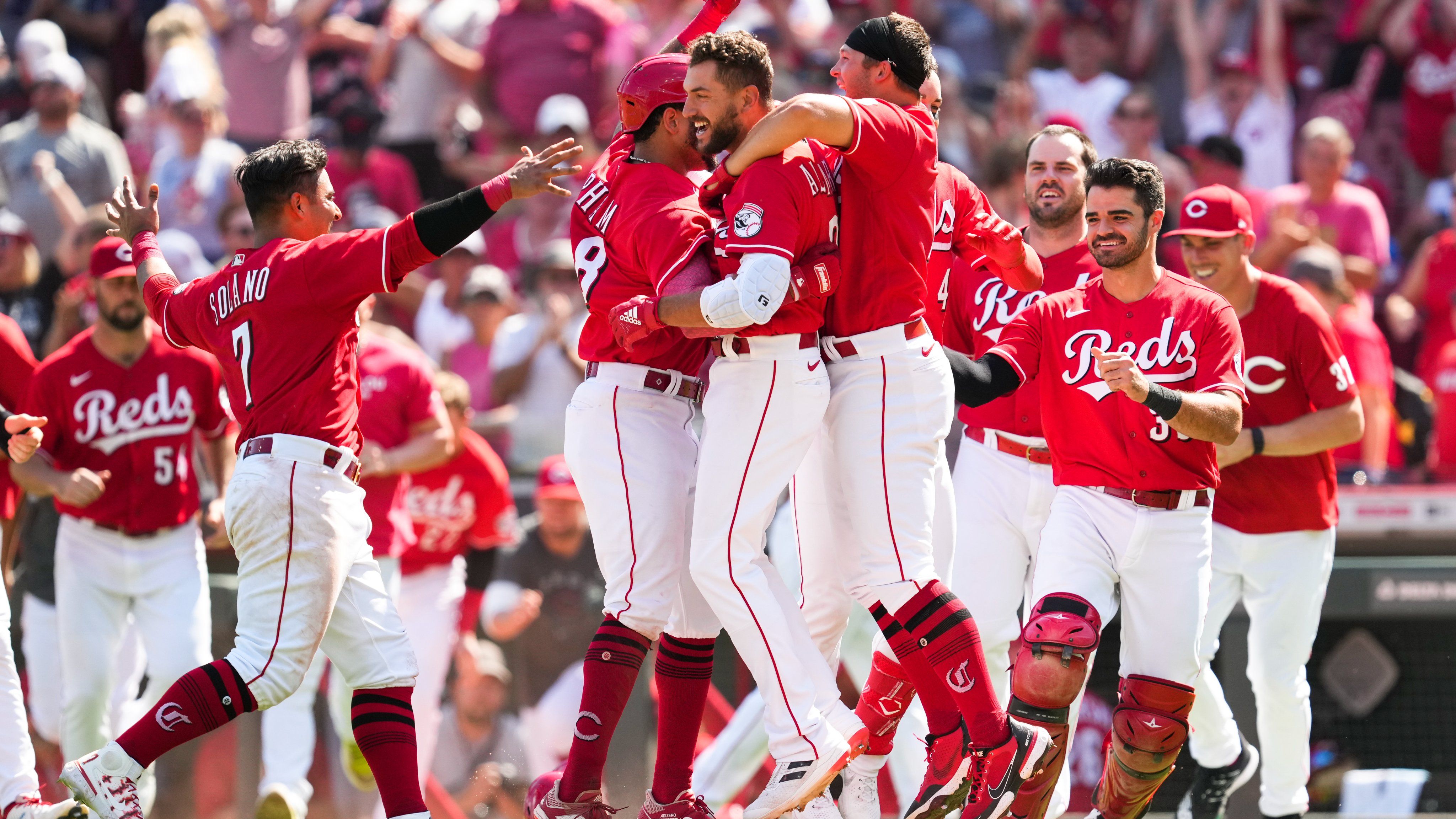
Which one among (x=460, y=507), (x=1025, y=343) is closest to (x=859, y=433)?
(x=1025, y=343)

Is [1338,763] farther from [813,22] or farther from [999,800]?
[813,22]

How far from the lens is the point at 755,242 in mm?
4336

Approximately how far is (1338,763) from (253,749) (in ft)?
16.5

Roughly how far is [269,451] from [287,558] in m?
0.32

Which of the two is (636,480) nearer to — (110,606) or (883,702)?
(883,702)

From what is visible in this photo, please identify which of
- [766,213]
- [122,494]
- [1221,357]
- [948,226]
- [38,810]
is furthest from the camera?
[122,494]

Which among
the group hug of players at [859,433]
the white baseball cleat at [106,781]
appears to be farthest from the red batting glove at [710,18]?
the white baseball cleat at [106,781]

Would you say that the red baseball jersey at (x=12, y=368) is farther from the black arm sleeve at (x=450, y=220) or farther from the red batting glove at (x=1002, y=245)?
the red batting glove at (x=1002, y=245)

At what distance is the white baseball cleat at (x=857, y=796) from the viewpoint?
5.16m

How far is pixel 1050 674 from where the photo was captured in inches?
187

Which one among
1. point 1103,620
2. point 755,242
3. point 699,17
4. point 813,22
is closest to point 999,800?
point 1103,620

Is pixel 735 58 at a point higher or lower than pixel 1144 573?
higher

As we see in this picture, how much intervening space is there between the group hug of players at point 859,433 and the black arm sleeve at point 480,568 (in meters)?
3.11

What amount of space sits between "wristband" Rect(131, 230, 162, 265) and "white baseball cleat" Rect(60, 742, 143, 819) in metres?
1.57
